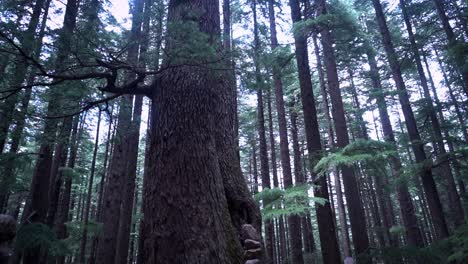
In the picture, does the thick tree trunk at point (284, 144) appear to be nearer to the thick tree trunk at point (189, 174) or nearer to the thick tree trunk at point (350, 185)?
the thick tree trunk at point (350, 185)

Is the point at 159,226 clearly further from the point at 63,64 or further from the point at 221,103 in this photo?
the point at 63,64

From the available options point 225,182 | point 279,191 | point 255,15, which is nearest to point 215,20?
point 225,182

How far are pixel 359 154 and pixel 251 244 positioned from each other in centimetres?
417

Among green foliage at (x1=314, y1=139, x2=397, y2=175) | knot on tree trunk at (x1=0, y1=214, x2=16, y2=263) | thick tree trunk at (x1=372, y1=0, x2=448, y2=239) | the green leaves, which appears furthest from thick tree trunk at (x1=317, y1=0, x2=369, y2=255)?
knot on tree trunk at (x1=0, y1=214, x2=16, y2=263)

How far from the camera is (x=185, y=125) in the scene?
398cm

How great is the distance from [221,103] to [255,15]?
11.3m

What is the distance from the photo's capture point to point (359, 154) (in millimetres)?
6766

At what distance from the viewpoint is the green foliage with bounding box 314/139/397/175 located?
656 centimetres

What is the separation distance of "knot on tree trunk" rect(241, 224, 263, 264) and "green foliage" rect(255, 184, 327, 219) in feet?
9.16

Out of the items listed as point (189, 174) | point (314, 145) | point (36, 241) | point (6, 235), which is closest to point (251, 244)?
point (189, 174)

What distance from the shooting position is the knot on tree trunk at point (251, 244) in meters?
3.58

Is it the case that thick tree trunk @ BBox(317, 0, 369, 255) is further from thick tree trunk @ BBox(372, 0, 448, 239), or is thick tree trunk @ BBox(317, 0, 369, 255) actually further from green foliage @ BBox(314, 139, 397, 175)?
thick tree trunk @ BBox(372, 0, 448, 239)

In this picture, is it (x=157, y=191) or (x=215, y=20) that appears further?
(x=215, y=20)

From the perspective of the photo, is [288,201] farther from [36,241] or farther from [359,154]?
[36,241]
